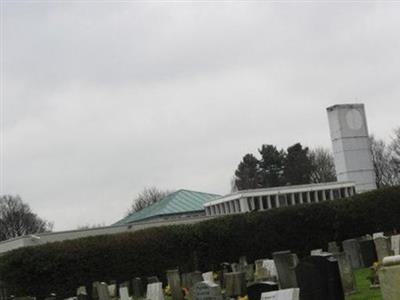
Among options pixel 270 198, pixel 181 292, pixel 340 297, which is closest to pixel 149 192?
pixel 270 198

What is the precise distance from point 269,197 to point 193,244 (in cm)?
2461

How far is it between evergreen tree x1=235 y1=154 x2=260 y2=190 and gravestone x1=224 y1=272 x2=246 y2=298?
225 ft

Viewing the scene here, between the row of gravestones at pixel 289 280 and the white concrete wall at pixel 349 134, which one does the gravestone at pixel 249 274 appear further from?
the white concrete wall at pixel 349 134

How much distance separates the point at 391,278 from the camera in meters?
6.59

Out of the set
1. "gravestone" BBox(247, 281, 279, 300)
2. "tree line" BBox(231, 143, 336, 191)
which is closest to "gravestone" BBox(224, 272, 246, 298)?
"gravestone" BBox(247, 281, 279, 300)

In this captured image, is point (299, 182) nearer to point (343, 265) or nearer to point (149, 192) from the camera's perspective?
point (149, 192)

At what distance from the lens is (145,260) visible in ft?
95.6

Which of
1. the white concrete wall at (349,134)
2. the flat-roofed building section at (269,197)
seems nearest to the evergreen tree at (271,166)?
the flat-roofed building section at (269,197)

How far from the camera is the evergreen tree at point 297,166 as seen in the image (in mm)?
78562

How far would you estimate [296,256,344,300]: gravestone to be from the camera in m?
8.84

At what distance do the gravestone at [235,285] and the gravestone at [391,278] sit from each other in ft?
24.8

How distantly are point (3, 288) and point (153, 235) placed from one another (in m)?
6.68

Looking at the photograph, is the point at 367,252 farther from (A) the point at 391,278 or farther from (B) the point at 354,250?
(A) the point at 391,278

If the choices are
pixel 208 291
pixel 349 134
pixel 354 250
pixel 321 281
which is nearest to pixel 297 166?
pixel 349 134
